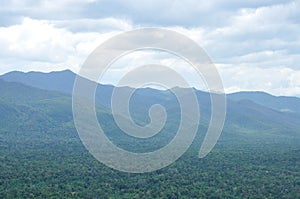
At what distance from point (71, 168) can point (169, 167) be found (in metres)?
19.5

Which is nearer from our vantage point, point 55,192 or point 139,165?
point 55,192

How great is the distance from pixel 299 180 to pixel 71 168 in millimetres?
41182

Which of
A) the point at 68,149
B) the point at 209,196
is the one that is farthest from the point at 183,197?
the point at 68,149

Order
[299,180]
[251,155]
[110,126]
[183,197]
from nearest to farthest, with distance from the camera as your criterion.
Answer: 1. [183,197]
2. [299,180]
3. [251,155]
4. [110,126]

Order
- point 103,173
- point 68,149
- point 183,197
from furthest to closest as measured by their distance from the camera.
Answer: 1. point 68,149
2. point 103,173
3. point 183,197

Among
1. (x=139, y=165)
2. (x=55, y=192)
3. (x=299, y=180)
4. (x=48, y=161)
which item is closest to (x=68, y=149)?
(x=48, y=161)

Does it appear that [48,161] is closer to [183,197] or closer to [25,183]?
[25,183]

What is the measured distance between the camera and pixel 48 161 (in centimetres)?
9725

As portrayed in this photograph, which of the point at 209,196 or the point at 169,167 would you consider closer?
the point at 209,196

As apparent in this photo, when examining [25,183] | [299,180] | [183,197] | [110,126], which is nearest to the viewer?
[183,197]

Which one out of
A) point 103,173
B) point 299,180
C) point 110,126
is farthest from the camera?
point 110,126

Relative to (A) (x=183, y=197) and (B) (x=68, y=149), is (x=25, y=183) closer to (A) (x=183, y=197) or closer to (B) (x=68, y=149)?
(A) (x=183, y=197)

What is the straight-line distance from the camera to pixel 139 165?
9412cm

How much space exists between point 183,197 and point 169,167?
85.8 ft
